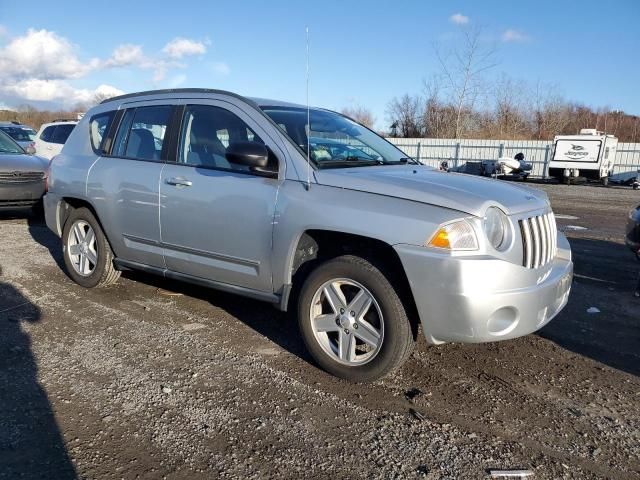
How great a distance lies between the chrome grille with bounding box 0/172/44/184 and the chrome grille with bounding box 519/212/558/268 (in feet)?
27.1

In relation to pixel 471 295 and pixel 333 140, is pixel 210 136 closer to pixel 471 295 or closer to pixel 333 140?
pixel 333 140

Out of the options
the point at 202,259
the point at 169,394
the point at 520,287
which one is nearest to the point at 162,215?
the point at 202,259

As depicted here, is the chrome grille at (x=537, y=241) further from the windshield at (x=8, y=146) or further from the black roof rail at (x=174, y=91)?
the windshield at (x=8, y=146)

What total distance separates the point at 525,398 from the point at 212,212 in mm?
2470

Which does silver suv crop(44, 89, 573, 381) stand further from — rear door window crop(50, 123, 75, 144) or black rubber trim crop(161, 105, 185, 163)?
rear door window crop(50, 123, 75, 144)

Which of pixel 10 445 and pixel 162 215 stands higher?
pixel 162 215

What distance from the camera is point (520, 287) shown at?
9.89 feet

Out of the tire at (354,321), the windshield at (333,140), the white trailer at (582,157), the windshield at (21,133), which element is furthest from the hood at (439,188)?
the white trailer at (582,157)

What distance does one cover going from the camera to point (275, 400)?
10.3 feet

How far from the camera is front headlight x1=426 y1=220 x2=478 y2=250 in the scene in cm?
291

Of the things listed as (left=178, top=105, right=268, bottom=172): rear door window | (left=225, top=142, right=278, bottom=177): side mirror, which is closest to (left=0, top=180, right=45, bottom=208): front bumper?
(left=178, top=105, right=268, bottom=172): rear door window

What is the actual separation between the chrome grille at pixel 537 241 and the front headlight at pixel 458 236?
0.41 m

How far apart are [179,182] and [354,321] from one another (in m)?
1.83

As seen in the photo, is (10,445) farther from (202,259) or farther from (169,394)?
(202,259)
